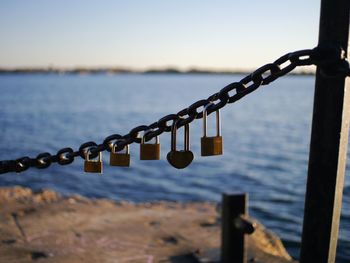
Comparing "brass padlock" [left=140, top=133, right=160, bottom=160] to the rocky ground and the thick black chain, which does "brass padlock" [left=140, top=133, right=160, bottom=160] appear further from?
the rocky ground

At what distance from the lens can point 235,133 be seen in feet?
91.1

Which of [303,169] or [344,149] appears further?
[303,169]

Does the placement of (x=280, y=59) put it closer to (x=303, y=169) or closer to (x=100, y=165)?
(x=100, y=165)

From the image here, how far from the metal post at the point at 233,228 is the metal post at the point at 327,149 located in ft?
2.06

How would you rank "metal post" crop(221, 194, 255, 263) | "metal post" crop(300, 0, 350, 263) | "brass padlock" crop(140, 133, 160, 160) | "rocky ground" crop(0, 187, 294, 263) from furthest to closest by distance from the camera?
"rocky ground" crop(0, 187, 294, 263)
"metal post" crop(221, 194, 255, 263)
"brass padlock" crop(140, 133, 160, 160)
"metal post" crop(300, 0, 350, 263)

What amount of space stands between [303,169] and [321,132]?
14.6 m

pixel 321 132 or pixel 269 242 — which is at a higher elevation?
pixel 321 132

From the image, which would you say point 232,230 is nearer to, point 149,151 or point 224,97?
point 149,151

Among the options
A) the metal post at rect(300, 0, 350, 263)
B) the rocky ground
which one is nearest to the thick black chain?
the metal post at rect(300, 0, 350, 263)

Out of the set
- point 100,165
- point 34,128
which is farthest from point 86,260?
point 34,128

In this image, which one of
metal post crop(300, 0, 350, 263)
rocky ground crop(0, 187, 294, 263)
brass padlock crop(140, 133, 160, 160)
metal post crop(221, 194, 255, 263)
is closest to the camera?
metal post crop(300, 0, 350, 263)

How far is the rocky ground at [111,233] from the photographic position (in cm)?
529

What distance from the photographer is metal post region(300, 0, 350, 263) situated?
1817mm

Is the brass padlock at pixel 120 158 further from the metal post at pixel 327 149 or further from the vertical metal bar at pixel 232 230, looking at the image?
the metal post at pixel 327 149
